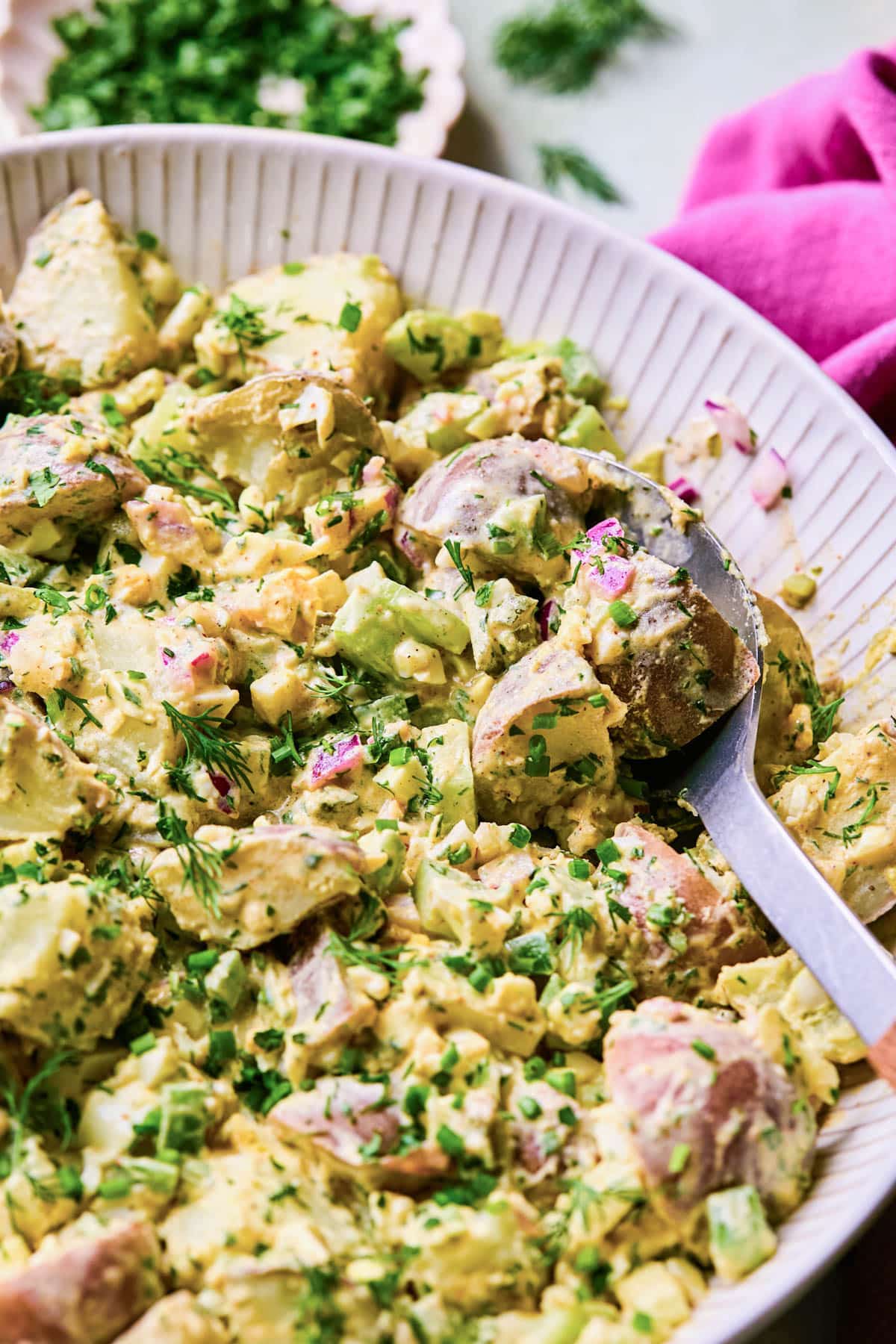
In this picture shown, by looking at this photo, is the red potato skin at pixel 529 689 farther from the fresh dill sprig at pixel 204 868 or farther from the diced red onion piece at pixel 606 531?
the fresh dill sprig at pixel 204 868

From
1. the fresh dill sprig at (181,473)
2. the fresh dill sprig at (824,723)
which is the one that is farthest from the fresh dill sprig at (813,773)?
the fresh dill sprig at (181,473)

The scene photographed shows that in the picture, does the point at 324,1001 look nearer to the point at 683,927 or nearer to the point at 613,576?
the point at 683,927

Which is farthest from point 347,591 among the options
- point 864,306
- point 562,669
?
point 864,306

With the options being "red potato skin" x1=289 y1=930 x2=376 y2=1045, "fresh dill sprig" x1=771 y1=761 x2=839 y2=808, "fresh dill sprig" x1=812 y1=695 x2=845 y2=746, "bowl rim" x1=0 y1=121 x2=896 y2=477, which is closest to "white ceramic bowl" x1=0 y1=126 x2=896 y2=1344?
"bowl rim" x1=0 y1=121 x2=896 y2=477

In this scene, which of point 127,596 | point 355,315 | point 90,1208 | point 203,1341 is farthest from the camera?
point 355,315

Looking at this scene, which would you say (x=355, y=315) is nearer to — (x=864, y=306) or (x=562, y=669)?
(x=562, y=669)
